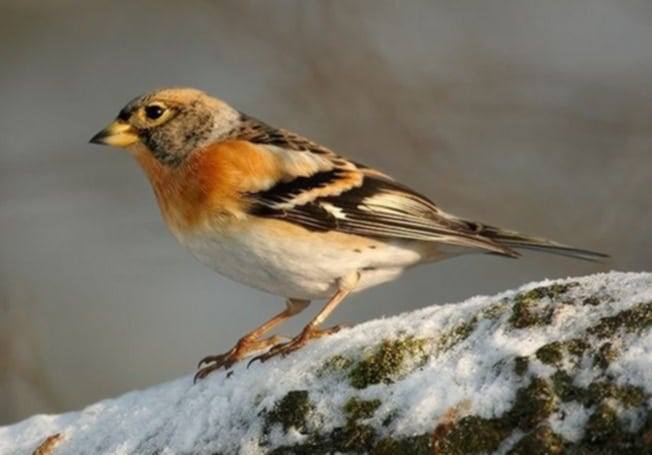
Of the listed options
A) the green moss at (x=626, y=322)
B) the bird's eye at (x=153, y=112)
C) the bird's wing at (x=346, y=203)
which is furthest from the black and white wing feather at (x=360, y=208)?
the green moss at (x=626, y=322)

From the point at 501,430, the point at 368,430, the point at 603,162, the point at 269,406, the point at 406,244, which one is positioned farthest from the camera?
the point at 603,162

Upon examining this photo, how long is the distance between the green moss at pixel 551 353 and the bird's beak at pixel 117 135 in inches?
76.3

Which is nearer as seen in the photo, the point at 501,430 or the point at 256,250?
the point at 501,430

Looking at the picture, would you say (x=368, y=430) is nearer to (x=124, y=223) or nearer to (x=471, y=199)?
(x=471, y=199)

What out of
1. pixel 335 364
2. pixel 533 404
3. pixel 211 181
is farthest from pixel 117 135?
pixel 533 404

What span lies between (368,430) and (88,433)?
2.64 ft

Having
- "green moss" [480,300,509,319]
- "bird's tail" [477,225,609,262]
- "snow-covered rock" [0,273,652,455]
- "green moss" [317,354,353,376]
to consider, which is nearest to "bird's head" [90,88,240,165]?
"bird's tail" [477,225,609,262]

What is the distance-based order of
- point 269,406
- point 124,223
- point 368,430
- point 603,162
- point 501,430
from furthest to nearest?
point 124,223, point 603,162, point 269,406, point 368,430, point 501,430

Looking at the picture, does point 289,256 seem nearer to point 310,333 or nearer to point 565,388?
point 310,333

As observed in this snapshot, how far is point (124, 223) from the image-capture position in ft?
21.0

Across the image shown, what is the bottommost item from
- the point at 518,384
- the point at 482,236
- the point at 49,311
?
the point at 49,311

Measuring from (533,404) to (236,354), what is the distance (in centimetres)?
121

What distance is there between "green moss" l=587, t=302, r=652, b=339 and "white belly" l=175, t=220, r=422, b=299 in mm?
1311

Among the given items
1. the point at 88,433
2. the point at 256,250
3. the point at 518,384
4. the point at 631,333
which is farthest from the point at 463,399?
the point at 256,250
